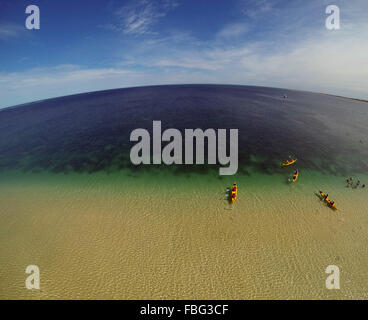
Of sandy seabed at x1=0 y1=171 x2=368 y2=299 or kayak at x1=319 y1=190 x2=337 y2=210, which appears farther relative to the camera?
kayak at x1=319 y1=190 x2=337 y2=210

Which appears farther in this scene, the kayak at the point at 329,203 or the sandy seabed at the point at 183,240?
the kayak at the point at 329,203

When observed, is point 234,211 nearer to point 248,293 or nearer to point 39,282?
point 248,293

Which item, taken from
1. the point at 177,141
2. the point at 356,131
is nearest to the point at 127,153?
the point at 177,141

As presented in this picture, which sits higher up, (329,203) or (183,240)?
(329,203)

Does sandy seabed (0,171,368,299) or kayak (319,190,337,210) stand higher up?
kayak (319,190,337,210)

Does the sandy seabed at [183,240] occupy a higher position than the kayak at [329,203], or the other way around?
the kayak at [329,203]

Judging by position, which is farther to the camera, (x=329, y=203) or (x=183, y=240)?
(x=329, y=203)

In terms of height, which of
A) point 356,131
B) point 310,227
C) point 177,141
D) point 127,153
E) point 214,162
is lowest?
point 310,227

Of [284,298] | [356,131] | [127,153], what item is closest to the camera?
[284,298]
